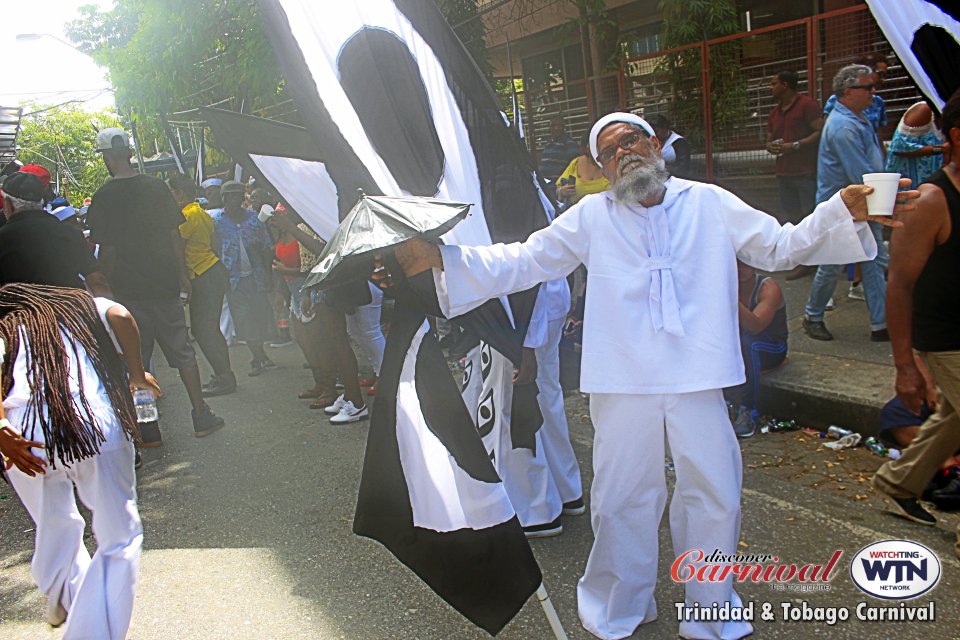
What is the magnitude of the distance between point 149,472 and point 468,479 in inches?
140

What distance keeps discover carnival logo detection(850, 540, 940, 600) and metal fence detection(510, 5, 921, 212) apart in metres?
→ 5.41

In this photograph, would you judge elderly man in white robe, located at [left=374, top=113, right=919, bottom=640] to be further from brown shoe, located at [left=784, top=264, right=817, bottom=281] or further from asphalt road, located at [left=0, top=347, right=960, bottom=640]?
brown shoe, located at [left=784, top=264, right=817, bottom=281]

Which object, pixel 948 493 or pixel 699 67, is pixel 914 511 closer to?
pixel 948 493

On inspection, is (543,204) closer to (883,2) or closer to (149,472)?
(883,2)

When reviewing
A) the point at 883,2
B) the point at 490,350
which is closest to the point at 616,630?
the point at 490,350

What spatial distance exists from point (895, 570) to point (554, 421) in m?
1.57

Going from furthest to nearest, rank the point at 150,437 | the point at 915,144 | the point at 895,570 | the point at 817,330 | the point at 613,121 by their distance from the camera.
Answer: the point at 150,437 < the point at 817,330 < the point at 915,144 < the point at 895,570 < the point at 613,121

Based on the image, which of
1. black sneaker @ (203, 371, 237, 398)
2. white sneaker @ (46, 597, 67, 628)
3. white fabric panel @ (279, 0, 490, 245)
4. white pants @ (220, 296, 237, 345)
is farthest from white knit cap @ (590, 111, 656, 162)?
white pants @ (220, 296, 237, 345)

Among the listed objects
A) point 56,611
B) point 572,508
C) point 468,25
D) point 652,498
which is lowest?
point 572,508

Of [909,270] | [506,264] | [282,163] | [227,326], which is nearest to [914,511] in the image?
[909,270]

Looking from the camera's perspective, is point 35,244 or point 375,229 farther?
point 35,244

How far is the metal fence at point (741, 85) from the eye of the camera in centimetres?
756

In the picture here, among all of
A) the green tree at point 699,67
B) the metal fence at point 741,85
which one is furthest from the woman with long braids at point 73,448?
the green tree at point 699,67

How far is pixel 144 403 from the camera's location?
314 cm
